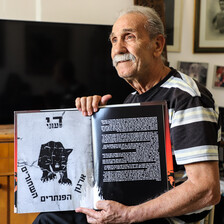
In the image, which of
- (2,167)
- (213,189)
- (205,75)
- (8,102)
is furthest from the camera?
(205,75)

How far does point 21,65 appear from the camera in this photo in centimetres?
200

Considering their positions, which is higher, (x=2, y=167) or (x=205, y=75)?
(x=205, y=75)

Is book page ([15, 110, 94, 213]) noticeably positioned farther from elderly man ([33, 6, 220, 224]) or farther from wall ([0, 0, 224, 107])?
wall ([0, 0, 224, 107])

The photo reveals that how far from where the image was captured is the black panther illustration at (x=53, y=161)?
38.2 inches

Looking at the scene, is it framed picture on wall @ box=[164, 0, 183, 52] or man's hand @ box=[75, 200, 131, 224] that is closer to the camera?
man's hand @ box=[75, 200, 131, 224]

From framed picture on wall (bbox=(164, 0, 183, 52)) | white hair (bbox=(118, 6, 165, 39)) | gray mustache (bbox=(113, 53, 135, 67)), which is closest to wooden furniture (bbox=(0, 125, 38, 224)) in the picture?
gray mustache (bbox=(113, 53, 135, 67))

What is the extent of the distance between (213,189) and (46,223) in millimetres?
589

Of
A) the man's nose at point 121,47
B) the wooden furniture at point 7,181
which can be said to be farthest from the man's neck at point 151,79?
the wooden furniture at point 7,181

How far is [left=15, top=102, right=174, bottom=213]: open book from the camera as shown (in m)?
0.94

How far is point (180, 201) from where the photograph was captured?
888mm

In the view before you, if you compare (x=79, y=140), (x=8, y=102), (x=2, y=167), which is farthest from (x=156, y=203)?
(x=8, y=102)

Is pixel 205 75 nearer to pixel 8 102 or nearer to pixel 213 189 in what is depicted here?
pixel 8 102

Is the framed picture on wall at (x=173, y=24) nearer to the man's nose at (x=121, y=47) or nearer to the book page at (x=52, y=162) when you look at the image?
the man's nose at (x=121, y=47)

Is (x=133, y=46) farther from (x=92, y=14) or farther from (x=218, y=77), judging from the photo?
(x=218, y=77)
